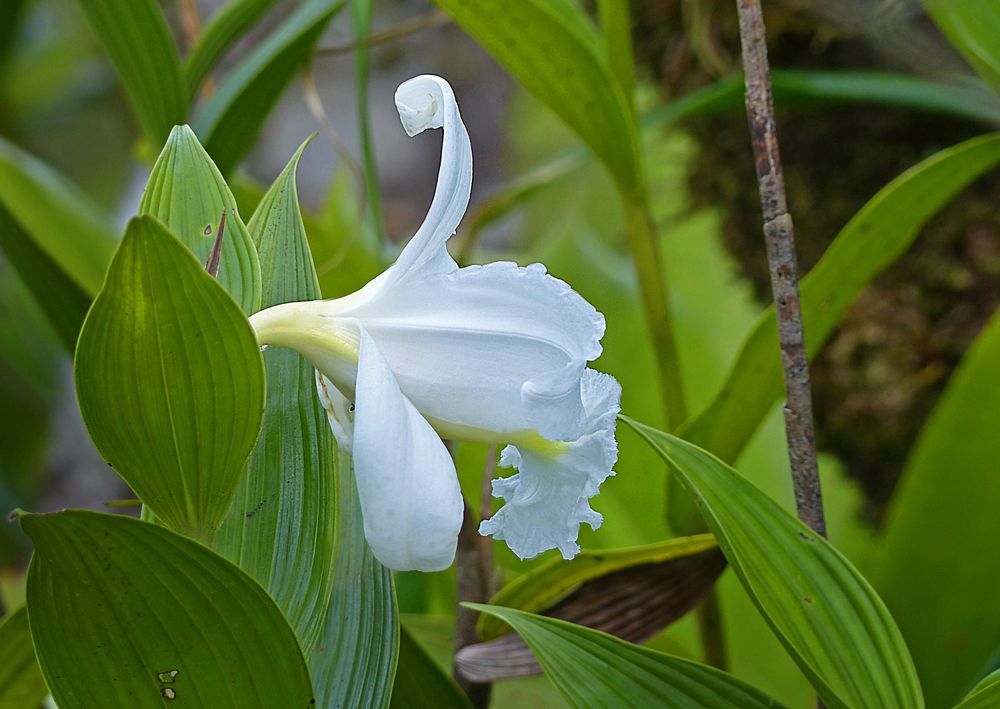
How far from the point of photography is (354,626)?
39cm

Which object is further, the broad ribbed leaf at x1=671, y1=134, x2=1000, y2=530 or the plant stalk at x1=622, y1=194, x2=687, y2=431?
the plant stalk at x1=622, y1=194, x2=687, y2=431

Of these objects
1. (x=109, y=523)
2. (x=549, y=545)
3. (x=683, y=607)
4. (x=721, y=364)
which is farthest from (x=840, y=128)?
(x=109, y=523)

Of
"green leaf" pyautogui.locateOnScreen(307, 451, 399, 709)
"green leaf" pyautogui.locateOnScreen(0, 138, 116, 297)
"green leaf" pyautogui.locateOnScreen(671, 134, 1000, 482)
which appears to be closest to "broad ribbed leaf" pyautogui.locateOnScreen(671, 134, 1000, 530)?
"green leaf" pyautogui.locateOnScreen(671, 134, 1000, 482)

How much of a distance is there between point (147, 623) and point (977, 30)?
1.75 ft

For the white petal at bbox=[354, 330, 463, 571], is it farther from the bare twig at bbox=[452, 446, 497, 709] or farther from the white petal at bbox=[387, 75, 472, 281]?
the bare twig at bbox=[452, 446, 497, 709]

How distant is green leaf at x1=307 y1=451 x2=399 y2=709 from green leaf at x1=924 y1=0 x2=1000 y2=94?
16.5 inches

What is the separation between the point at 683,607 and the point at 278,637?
0.24m

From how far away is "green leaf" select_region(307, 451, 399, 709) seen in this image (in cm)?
38

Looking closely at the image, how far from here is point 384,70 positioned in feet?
7.67

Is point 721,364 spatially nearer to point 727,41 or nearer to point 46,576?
point 727,41

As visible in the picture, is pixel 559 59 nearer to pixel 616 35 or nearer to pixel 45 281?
pixel 616 35

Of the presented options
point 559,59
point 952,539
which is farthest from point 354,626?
point 952,539

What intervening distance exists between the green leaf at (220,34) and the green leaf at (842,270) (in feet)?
1.37

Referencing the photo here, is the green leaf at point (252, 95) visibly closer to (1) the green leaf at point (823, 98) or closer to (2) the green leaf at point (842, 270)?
(1) the green leaf at point (823, 98)
